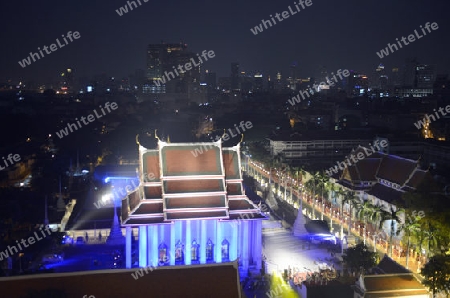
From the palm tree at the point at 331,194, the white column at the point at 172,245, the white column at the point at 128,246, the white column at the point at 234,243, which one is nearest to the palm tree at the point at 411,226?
the palm tree at the point at 331,194

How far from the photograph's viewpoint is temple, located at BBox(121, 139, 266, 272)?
22.9 m

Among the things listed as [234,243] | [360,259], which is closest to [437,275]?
[360,259]

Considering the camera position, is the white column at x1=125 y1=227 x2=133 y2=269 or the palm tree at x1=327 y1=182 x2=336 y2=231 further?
the palm tree at x1=327 y1=182 x2=336 y2=231

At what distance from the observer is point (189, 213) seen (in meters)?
22.9

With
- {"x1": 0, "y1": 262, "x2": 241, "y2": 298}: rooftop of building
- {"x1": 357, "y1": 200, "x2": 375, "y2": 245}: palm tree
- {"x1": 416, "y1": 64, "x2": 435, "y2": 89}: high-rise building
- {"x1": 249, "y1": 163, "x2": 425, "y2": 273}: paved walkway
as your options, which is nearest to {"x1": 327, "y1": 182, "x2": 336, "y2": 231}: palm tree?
{"x1": 249, "y1": 163, "x2": 425, "y2": 273}: paved walkway

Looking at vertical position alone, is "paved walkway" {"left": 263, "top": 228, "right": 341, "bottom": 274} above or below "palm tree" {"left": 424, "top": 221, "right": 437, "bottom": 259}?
below

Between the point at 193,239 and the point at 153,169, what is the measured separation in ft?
13.1

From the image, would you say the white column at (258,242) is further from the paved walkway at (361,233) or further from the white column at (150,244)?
the paved walkway at (361,233)

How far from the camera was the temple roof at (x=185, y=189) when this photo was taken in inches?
899

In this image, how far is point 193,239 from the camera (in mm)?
23422

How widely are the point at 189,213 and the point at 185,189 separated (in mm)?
1224

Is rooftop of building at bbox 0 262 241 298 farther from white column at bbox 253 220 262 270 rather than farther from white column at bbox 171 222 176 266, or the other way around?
white column at bbox 253 220 262 270

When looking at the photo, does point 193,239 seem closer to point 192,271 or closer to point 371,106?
point 192,271

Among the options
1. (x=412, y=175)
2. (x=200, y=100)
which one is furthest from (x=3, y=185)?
(x=200, y=100)
